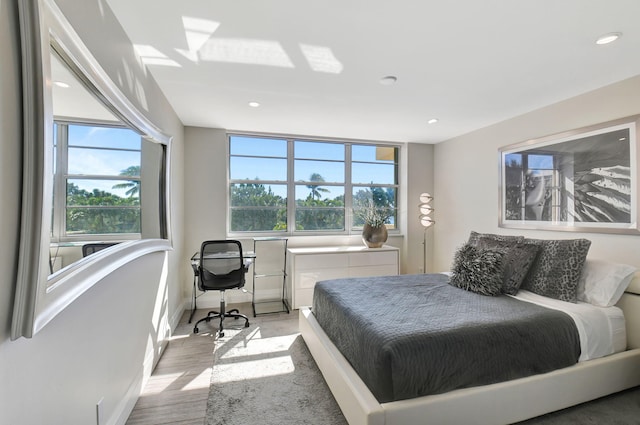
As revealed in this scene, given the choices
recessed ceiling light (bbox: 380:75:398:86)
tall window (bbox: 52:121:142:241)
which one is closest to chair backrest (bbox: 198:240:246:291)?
tall window (bbox: 52:121:142:241)

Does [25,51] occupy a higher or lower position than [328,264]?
higher

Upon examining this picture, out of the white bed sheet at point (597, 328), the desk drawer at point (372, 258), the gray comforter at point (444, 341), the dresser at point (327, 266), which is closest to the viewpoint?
the gray comforter at point (444, 341)

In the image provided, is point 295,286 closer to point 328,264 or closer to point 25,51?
point 328,264

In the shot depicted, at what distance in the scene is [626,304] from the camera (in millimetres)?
2221

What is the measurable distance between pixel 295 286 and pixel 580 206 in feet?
10.5

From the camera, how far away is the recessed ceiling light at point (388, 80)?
2484 millimetres

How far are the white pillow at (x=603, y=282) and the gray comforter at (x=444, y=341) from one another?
48cm

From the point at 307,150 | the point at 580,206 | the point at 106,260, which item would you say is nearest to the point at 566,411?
the point at 580,206

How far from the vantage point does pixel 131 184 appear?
5.96 ft

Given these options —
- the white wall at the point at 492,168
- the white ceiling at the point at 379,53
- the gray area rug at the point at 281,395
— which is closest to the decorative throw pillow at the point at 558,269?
the white wall at the point at 492,168

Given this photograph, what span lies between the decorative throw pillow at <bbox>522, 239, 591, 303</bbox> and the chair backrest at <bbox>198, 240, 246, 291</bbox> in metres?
2.82

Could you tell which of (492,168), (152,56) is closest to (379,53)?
(152,56)

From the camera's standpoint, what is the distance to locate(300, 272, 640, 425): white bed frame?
60.8 inches

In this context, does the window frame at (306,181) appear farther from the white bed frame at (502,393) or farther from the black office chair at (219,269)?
the white bed frame at (502,393)
